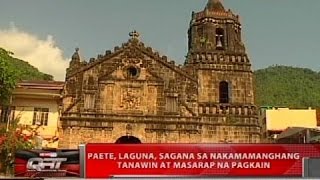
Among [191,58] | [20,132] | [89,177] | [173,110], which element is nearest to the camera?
[89,177]

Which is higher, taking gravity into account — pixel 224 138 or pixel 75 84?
pixel 75 84

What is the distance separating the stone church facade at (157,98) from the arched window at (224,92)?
0.22 ft

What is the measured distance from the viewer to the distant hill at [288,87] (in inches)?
2964

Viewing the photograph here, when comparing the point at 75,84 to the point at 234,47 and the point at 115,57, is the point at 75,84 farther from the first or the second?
the point at 234,47

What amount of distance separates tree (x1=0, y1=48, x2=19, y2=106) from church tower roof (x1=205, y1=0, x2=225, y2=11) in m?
14.3

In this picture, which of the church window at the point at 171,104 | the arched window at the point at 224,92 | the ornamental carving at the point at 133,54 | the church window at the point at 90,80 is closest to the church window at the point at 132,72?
the ornamental carving at the point at 133,54

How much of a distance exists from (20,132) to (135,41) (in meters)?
9.48

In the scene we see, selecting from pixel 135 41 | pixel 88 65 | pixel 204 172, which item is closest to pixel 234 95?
pixel 135 41

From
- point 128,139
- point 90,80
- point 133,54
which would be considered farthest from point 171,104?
point 90,80

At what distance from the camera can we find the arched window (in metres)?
30.2

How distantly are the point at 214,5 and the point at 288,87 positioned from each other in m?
55.6

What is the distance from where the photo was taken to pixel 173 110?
92.6 feet

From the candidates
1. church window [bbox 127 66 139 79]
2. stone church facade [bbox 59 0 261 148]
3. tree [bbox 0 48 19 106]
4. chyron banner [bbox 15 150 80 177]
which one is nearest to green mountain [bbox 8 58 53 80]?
tree [bbox 0 48 19 106]

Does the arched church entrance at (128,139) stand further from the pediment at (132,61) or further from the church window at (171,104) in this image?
the pediment at (132,61)
